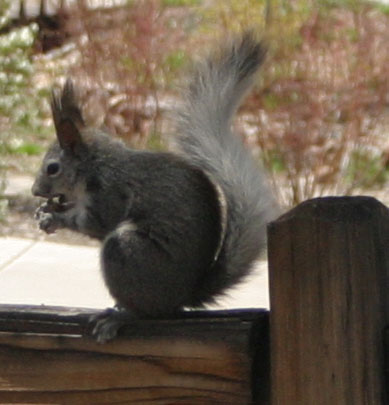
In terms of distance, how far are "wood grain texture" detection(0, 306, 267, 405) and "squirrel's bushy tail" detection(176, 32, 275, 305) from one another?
328 millimetres

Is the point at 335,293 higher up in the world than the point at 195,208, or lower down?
lower down

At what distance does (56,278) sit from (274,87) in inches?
73.6

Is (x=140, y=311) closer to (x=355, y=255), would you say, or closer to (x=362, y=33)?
(x=355, y=255)

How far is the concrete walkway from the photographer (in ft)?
16.7

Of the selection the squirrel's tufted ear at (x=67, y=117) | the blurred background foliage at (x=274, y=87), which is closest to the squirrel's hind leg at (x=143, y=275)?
the squirrel's tufted ear at (x=67, y=117)

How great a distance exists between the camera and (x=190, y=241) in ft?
7.39

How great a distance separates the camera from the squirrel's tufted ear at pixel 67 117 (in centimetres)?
243

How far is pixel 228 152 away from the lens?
2.18 metres

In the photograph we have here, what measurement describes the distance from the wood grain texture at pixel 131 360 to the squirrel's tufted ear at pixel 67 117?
63 cm

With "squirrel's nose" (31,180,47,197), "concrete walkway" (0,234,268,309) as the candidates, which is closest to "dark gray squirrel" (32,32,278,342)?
"squirrel's nose" (31,180,47,197)

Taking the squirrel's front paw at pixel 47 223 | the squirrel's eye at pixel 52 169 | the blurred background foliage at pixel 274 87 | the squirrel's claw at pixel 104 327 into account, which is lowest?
the squirrel's claw at pixel 104 327

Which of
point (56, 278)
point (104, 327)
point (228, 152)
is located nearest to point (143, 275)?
point (228, 152)

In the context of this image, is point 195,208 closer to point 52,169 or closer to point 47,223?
point 47,223

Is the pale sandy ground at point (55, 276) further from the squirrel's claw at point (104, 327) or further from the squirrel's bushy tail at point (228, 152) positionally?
the squirrel's claw at point (104, 327)
